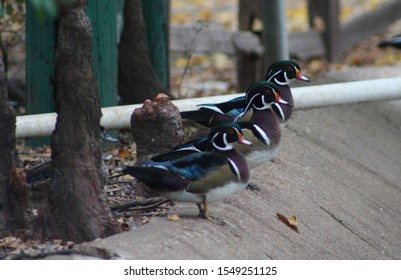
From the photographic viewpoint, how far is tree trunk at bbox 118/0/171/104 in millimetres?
9109

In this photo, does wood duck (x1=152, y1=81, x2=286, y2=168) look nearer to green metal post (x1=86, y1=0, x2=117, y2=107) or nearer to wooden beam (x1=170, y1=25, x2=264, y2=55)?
green metal post (x1=86, y1=0, x2=117, y2=107)

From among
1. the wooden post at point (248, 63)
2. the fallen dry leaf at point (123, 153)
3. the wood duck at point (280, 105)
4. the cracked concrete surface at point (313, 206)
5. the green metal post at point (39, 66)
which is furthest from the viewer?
the wooden post at point (248, 63)

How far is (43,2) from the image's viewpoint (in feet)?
11.6

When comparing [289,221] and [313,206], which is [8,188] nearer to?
[289,221]

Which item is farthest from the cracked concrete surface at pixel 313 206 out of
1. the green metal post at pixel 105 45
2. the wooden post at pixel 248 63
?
the wooden post at pixel 248 63

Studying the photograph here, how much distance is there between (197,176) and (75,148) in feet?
2.14

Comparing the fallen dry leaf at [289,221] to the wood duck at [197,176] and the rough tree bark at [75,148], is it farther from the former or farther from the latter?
the rough tree bark at [75,148]

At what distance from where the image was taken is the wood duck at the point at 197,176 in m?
5.73

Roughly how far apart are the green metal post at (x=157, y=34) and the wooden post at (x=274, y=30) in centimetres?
139

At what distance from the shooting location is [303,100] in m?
8.41

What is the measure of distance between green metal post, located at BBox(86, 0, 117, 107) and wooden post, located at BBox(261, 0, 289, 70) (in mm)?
2594

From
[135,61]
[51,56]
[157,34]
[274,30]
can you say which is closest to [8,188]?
[51,56]

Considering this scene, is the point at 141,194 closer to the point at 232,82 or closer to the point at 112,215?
the point at 112,215

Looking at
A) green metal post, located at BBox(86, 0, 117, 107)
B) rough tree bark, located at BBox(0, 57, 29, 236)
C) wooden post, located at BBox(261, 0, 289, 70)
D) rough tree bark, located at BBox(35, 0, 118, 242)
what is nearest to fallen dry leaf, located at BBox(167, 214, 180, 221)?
rough tree bark, located at BBox(35, 0, 118, 242)
